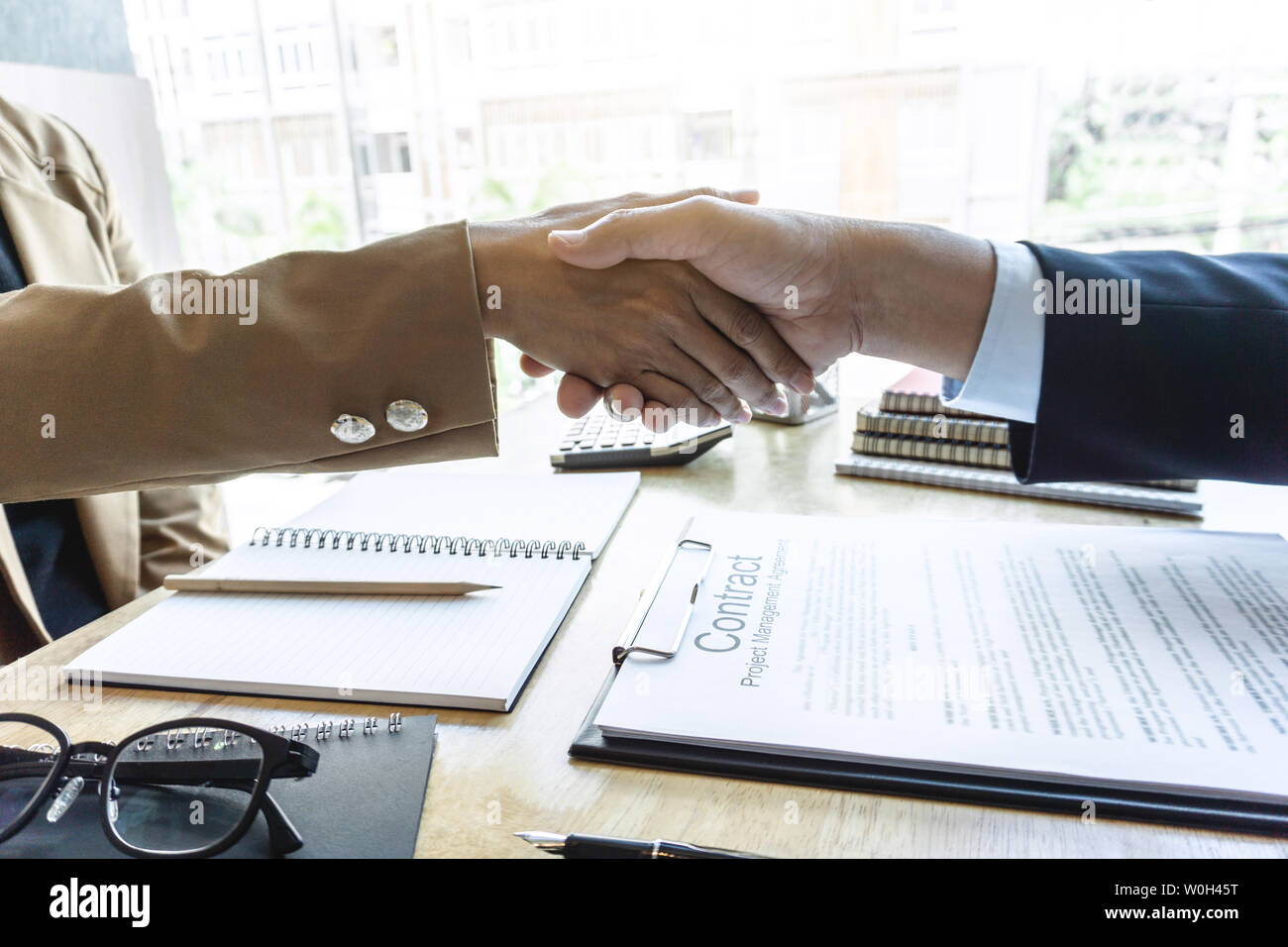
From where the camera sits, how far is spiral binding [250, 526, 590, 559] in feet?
2.44

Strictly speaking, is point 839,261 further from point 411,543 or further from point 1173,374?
point 411,543

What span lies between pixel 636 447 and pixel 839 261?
0.34m

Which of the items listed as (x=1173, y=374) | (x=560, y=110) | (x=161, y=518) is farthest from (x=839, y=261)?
(x=560, y=110)

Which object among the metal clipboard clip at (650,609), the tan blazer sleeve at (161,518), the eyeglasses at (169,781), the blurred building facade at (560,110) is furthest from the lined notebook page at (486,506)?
the blurred building facade at (560,110)

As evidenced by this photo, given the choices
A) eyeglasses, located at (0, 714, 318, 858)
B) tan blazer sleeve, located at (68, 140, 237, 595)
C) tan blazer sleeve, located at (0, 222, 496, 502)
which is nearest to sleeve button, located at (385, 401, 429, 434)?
tan blazer sleeve, located at (0, 222, 496, 502)

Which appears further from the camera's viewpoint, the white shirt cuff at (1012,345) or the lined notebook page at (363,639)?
the white shirt cuff at (1012,345)

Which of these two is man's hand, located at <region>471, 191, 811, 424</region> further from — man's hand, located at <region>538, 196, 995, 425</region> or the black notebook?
the black notebook

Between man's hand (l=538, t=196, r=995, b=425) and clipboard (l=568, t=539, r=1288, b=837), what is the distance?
46 centimetres

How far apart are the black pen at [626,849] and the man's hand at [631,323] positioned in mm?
512

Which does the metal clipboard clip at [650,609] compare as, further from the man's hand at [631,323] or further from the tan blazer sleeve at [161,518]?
the tan blazer sleeve at [161,518]

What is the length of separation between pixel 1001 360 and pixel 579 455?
1.63ft

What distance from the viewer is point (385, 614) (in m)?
0.65

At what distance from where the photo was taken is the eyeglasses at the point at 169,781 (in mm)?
431
